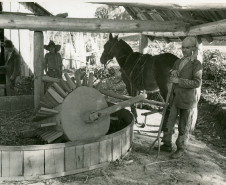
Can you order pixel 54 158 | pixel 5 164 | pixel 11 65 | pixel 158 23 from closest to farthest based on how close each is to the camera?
1. pixel 5 164
2. pixel 54 158
3. pixel 158 23
4. pixel 11 65

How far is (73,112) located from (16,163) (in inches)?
48.1

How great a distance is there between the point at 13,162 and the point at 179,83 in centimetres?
307

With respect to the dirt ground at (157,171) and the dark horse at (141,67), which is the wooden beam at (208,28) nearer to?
the dark horse at (141,67)

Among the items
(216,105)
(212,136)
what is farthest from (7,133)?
(216,105)

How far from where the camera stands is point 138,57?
27.6 feet

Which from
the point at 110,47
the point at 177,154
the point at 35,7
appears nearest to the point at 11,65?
the point at 35,7

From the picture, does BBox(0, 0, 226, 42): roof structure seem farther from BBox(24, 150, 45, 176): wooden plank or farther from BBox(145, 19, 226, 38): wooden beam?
BBox(24, 150, 45, 176): wooden plank

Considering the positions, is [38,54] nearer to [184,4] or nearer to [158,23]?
[158,23]

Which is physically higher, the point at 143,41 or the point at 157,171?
the point at 143,41

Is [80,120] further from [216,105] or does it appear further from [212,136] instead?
[216,105]

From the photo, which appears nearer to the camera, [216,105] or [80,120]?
[80,120]

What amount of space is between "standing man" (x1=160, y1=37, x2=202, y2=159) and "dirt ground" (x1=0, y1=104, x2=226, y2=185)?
15.0 inches

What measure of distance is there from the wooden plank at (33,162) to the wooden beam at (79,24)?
2273mm

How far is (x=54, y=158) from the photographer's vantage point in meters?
4.77
